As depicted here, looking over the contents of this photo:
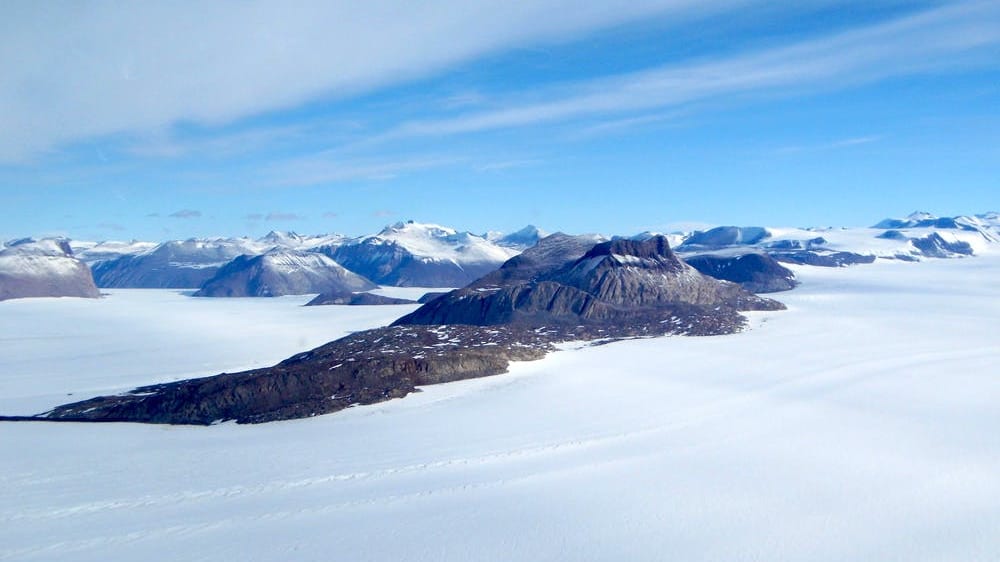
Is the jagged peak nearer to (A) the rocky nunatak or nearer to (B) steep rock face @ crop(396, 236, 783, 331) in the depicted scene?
(B) steep rock face @ crop(396, 236, 783, 331)

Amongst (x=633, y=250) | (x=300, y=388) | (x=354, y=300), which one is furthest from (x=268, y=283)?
(x=300, y=388)

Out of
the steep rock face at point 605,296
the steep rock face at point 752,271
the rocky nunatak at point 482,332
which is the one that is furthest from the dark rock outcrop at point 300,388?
the steep rock face at point 752,271

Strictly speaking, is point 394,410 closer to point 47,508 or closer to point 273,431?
point 273,431

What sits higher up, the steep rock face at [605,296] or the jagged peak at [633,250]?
the jagged peak at [633,250]

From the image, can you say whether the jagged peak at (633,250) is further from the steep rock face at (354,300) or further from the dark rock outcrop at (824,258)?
the dark rock outcrop at (824,258)

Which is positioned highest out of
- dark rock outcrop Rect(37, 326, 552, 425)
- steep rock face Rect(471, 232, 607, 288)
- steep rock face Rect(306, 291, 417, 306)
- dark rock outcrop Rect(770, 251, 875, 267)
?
steep rock face Rect(471, 232, 607, 288)

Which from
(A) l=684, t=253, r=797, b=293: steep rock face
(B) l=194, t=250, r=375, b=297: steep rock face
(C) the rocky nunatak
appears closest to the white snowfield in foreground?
(C) the rocky nunatak
